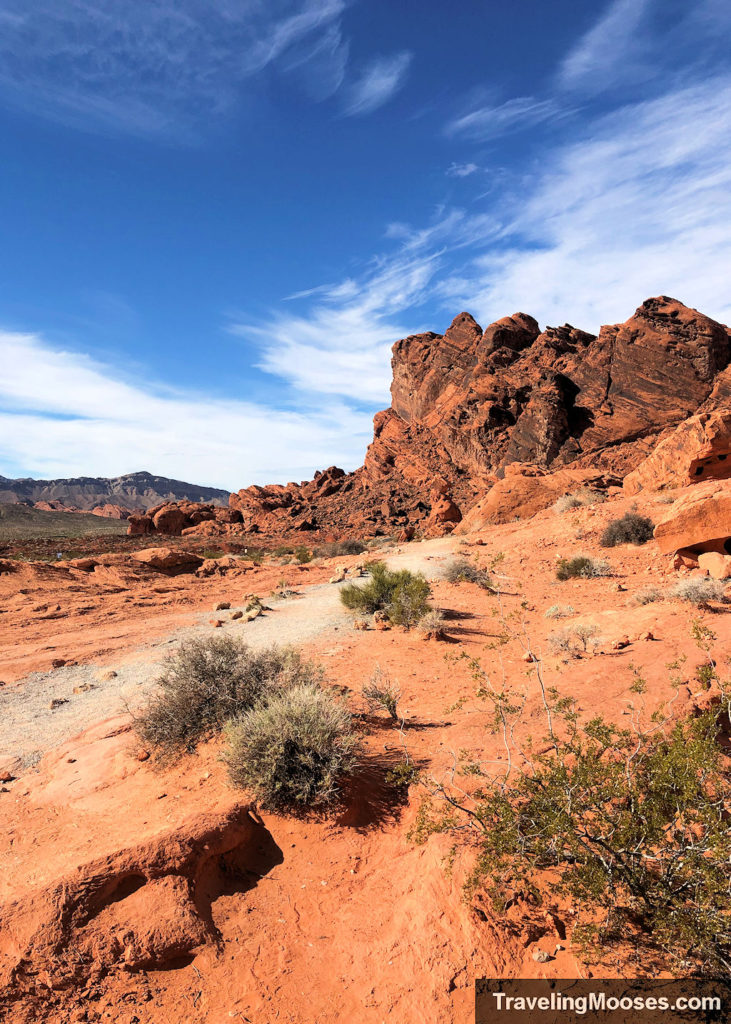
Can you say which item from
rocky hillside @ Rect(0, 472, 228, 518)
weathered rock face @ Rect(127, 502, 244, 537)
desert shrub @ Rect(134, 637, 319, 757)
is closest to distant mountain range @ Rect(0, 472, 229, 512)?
rocky hillside @ Rect(0, 472, 228, 518)

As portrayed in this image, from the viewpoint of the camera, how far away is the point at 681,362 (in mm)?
39062

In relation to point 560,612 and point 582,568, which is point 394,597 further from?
point 582,568

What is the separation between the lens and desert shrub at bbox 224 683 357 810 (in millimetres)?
4316

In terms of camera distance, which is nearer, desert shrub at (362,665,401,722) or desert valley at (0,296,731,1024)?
desert valley at (0,296,731,1024)

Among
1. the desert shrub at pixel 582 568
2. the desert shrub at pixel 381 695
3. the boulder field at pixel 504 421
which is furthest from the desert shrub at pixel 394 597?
the boulder field at pixel 504 421

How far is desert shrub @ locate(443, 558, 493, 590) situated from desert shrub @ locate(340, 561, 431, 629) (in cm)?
197

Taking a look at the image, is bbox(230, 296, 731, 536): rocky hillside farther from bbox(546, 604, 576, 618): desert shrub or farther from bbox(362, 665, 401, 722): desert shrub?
bbox(362, 665, 401, 722): desert shrub

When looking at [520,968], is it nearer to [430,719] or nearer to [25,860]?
[430,719]

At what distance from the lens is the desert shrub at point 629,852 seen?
276 cm

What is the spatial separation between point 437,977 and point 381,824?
137 centimetres

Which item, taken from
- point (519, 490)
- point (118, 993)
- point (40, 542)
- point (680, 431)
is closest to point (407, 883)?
point (118, 993)

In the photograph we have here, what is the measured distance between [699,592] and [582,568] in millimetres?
4580

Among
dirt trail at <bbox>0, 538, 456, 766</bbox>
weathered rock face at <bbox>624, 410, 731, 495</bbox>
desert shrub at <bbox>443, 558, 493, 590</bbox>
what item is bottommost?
dirt trail at <bbox>0, 538, 456, 766</bbox>

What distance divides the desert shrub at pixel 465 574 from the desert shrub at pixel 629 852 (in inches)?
413
